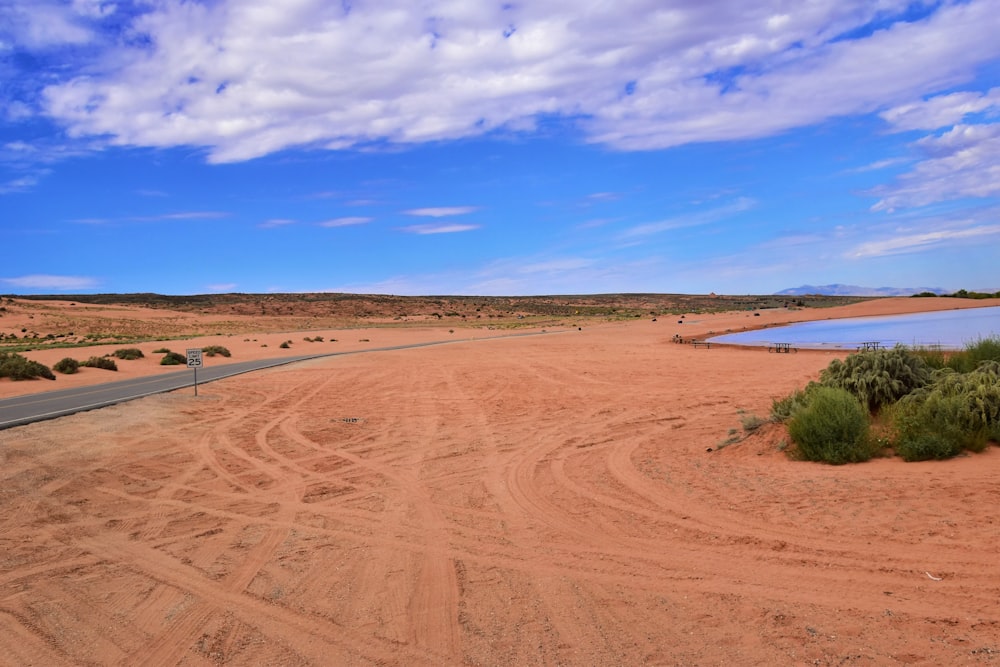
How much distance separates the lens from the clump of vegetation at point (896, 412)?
9031 millimetres

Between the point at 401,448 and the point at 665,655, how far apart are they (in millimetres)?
8388

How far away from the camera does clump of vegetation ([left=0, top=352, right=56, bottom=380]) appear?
2723 cm

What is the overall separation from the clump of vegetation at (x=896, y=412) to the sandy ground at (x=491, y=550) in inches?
13.9

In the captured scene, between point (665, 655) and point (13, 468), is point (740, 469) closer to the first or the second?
point (665, 655)

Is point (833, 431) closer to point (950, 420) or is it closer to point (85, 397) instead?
point (950, 420)

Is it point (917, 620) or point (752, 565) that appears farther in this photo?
point (752, 565)

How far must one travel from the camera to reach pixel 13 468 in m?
10.7

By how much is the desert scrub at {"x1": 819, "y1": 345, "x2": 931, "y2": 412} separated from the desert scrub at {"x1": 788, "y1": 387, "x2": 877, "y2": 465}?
112cm

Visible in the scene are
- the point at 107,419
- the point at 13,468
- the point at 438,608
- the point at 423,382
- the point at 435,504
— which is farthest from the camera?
the point at 423,382

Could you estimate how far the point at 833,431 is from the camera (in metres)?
9.65

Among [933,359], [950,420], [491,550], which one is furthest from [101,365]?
[950,420]

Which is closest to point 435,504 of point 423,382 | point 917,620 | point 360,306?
point 917,620

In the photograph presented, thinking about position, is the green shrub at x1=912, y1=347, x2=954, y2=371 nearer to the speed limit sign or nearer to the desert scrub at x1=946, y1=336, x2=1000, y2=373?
the desert scrub at x1=946, y1=336, x2=1000, y2=373

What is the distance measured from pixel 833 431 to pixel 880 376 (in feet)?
6.84
